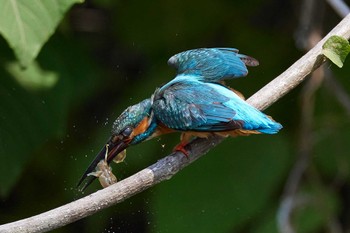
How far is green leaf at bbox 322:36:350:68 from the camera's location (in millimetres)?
2084

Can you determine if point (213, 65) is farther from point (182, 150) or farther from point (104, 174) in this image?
point (104, 174)

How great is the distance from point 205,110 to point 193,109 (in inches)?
1.2

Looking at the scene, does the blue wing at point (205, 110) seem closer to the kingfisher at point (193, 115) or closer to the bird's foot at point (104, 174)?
the kingfisher at point (193, 115)

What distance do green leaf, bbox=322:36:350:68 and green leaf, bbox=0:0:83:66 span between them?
26.8 inches

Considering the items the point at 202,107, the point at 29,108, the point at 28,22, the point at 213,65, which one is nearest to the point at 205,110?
the point at 202,107

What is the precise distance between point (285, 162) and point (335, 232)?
0.32 metres

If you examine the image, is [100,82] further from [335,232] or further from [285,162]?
[335,232]

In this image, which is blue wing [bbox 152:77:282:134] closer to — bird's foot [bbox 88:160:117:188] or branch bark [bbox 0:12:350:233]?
branch bark [bbox 0:12:350:233]

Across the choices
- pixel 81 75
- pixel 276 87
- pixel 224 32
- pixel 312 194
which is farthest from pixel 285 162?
pixel 276 87

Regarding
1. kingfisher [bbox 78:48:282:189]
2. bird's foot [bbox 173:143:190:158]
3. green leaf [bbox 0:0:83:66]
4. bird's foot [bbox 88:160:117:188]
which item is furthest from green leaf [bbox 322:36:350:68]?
green leaf [bbox 0:0:83:66]

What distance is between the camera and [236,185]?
3.15m

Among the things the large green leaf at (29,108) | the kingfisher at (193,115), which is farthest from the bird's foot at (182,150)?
the large green leaf at (29,108)

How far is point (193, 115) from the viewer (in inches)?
84.0

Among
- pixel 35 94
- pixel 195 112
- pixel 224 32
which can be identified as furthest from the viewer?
pixel 224 32
